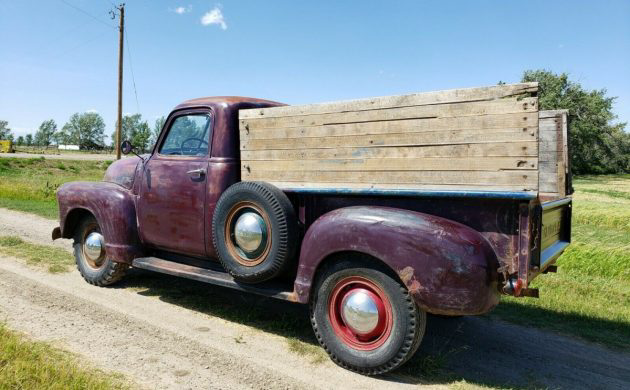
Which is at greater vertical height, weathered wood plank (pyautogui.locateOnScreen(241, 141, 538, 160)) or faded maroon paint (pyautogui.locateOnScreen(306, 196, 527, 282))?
weathered wood plank (pyautogui.locateOnScreen(241, 141, 538, 160))

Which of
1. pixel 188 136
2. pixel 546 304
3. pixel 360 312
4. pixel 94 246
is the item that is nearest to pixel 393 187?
pixel 360 312

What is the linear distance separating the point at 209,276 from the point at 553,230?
3.10 m

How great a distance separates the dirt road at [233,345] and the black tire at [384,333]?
13cm

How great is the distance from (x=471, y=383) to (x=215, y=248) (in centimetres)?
238

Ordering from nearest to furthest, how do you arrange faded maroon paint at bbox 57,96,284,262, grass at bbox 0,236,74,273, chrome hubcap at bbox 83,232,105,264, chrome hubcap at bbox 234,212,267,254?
chrome hubcap at bbox 234,212,267,254
faded maroon paint at bbox 57,96,284,262
chrome hubcap at bbox 83,232,105,264
grass at bbox 0,236,74,273

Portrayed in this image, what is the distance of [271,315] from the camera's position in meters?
4.61

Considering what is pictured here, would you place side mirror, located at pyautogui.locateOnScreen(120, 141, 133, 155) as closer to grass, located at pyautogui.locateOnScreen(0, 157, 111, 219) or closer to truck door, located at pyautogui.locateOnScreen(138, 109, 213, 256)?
truck door, located at pyautogui.locateOnScreen(138, 109, 213, 256)

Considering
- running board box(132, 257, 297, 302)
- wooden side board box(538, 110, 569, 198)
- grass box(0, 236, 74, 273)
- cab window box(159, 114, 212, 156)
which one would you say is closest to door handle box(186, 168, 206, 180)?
cab window box(159, 114, 212, 156)

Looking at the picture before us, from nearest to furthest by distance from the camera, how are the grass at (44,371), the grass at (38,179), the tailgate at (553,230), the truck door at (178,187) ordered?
1. the grass at (44,371)
2. the tailgate at (553,230)
3. the truck door at (178,187)
4. the grass at (38,179)

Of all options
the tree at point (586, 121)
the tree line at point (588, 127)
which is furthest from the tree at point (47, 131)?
the tree at point (586, 121)

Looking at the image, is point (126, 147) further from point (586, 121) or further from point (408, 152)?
point (586, 121)

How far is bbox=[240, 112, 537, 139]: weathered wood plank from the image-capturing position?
2.95 m

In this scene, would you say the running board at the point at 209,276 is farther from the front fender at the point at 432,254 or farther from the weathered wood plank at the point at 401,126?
the weathered wood plank at the point at 401,126

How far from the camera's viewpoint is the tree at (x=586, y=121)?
4488 cm
